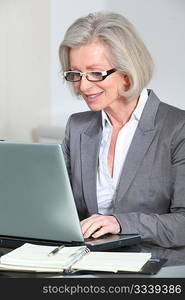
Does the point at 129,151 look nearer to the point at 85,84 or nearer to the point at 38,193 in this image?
the point at 85,84

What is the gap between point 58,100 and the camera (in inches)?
138

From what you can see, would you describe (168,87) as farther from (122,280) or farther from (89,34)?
(122,280)

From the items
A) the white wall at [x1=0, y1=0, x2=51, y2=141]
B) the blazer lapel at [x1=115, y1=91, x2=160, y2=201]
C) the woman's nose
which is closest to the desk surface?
the blazer lapel at [x1=115, y1=91, x2=160, y2=201]

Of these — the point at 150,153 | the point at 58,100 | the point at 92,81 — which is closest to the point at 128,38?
the point at 92,81

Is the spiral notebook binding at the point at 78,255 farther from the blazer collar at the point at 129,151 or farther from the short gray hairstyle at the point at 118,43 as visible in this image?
the short gray hairstyle at the point at 118,43

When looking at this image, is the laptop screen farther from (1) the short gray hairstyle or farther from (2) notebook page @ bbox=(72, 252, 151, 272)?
(1) the short gray hairstyle

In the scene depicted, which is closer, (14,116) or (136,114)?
(136,114)

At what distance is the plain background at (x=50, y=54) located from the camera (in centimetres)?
302

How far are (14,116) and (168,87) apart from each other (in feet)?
3.71

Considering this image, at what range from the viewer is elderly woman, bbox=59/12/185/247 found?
70.2 inches

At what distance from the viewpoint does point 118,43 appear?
70.8 inches

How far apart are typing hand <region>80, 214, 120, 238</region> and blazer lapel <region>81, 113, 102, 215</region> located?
0.41 m

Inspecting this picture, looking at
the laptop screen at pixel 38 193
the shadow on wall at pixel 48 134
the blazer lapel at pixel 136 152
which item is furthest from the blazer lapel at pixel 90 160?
the shadow on wall at pixel 48 134

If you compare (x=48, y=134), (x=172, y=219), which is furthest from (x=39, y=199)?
(x=48, y=134)
